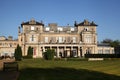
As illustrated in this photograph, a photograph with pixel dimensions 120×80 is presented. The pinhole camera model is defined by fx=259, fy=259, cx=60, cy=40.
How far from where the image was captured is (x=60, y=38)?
79.7 m

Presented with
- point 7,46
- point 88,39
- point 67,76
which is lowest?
point 67,76

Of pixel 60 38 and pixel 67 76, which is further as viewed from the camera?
pixel 60 38

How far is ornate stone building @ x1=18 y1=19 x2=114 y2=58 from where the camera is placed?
7669cm

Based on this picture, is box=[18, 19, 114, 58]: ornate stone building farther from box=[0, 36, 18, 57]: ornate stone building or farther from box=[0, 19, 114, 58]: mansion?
box=[0, 36, 18, 57]: ornate stone building

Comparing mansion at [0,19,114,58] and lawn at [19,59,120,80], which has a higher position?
mansion at [0,19,114,58]

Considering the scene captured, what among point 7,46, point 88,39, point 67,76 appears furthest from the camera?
point 7,46

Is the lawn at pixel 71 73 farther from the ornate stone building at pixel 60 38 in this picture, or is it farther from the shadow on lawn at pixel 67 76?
the ornate stone building at pixel 60 38

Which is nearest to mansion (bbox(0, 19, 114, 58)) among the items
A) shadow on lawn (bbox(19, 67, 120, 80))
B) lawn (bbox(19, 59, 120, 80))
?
lawn (bbox(19, 59, 120, 80))

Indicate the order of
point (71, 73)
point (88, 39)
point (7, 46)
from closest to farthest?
1. point (71, 73)
2. point (88, 39)
3. point (7, 46)

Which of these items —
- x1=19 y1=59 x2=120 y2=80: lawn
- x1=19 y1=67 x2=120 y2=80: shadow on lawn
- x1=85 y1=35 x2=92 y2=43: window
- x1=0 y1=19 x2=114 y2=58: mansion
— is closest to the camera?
x1=19 y1=67 x2=120 y2=80: shadow on lawn

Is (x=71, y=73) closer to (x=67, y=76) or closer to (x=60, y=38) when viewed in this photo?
(x=67, y=76)

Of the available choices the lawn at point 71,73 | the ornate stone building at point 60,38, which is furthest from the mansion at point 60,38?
the lawn at point 71,73

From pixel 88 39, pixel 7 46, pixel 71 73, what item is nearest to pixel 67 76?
pixel 71 73

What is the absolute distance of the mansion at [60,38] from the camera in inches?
3019
